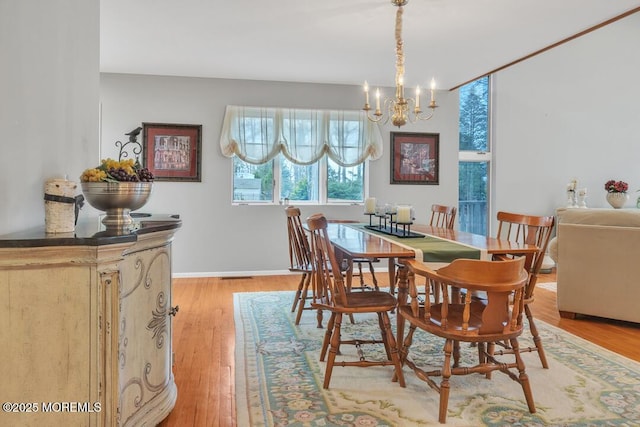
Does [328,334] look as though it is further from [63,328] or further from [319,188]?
[319,188]

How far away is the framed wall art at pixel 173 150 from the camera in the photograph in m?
5.33

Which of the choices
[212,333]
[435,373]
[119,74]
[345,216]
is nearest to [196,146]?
[119,74]

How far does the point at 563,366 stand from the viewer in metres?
2.72

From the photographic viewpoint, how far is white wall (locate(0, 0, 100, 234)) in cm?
169

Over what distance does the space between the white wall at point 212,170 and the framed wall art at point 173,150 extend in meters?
0.08

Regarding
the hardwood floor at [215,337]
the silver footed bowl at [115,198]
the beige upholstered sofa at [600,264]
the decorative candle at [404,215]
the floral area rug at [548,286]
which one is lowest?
the hardwood floor at [215,337]

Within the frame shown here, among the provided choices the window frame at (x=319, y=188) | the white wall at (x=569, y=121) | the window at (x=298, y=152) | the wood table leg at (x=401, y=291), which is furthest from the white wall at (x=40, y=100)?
the white wall at (x=569, y=121)

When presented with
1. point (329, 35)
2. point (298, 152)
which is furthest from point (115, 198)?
point (298, 152)

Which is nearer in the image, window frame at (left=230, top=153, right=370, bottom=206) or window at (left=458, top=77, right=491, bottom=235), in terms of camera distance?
window frame at (left=230, top=153, right=370, bottom=206)

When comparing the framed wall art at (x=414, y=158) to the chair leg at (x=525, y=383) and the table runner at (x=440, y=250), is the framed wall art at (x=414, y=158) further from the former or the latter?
the chair leg at (x=525, y=383)

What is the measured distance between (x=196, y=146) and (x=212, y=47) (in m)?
1.41

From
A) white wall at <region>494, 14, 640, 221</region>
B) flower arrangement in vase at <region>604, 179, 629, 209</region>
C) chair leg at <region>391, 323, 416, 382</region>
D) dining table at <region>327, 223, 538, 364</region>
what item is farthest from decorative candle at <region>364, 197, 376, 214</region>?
flower arrangement in vase at <region>604, 179, 629, 209</region>

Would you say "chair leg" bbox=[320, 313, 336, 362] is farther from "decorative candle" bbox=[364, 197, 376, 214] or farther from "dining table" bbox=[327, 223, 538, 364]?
"decorative candle" bbox=[364, 197, 376, 214]

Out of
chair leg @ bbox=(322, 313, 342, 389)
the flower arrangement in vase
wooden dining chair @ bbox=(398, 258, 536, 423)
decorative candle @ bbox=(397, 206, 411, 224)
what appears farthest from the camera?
the flower arrangement in vase
